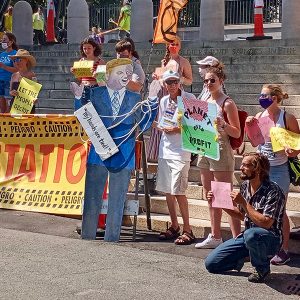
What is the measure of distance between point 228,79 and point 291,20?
2.55 m

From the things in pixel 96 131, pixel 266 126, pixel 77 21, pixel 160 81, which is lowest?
pixel 96 131

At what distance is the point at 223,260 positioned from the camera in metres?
8.65

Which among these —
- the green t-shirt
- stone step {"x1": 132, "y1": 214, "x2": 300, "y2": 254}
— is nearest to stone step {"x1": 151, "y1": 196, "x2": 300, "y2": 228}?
stone step {"x1": 132, "y1": 214, "x2": 300, "y2": 254}

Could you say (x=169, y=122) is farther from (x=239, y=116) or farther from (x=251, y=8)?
(x=251, y=8)

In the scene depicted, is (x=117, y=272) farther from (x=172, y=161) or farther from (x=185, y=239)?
(x=172, y=161)

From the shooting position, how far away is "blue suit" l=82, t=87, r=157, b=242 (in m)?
10.3

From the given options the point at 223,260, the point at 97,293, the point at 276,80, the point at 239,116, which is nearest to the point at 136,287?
the point at 97,293

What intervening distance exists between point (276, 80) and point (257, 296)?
7955mm

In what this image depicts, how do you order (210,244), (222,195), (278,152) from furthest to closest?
1. (210,244)
2. (278,152)
3. (222,195)

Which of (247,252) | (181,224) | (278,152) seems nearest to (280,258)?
Result: (247,252)

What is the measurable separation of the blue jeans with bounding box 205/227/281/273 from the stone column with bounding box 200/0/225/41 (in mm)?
11228

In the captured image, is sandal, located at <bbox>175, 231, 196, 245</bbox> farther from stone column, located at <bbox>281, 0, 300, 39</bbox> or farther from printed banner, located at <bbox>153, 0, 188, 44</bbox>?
stone column, located at <bbox>281, 0, 300, 39</bbox>

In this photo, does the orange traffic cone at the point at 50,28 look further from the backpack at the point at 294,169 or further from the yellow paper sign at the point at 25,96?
the backpack at the point at 294,169

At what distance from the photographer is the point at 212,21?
1962 cm
